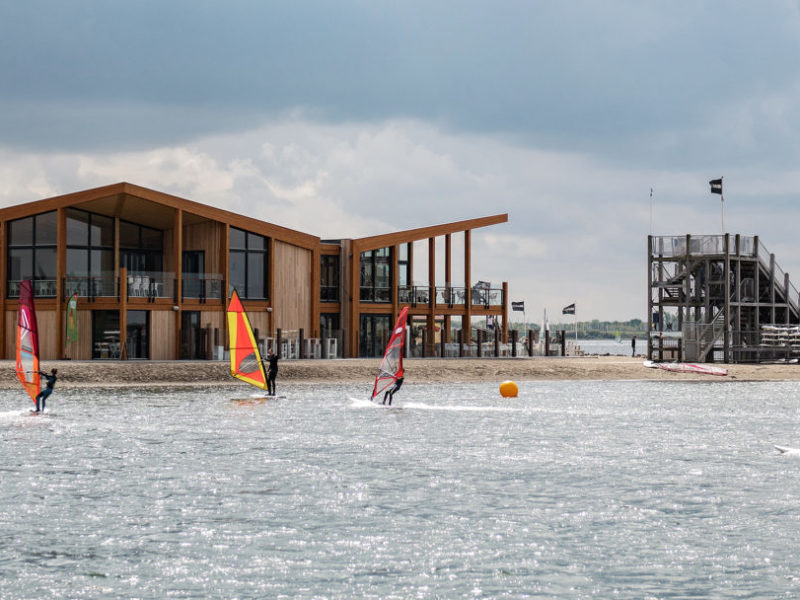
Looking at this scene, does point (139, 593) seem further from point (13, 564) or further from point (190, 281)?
point (190, 281)

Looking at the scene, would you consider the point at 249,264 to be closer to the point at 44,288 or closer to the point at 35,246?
the point at 44,288

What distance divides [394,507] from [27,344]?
17314 millimetres

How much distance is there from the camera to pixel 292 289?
4769 cm

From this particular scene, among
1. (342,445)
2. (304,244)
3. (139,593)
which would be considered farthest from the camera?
(304,244)

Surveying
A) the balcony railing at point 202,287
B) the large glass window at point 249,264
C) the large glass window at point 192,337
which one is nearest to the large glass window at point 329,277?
the large glass window at point 249,264

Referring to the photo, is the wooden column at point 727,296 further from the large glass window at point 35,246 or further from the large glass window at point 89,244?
the large glass window at point 35,246

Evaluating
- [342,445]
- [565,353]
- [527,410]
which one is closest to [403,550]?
[342,445]

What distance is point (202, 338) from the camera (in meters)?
44.7

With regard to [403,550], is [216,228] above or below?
above

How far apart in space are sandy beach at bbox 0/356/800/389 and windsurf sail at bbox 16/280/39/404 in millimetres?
8338

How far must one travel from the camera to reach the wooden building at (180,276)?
43.6 meters

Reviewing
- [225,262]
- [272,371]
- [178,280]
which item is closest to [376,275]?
[225,262]

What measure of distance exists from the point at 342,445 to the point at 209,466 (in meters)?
3.65

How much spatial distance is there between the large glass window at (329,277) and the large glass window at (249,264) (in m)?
3.67
